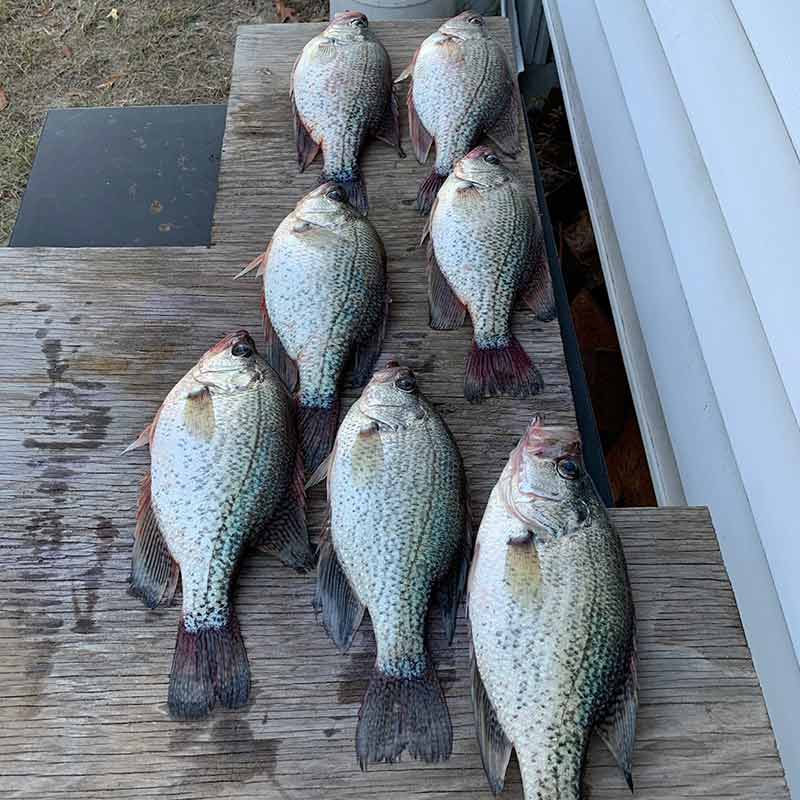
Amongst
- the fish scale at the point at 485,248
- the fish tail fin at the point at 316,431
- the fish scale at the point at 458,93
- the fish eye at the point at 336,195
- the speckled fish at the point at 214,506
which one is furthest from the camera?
the fish scale at the point at 458,93

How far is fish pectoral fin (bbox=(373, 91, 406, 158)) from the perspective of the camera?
2885 mm

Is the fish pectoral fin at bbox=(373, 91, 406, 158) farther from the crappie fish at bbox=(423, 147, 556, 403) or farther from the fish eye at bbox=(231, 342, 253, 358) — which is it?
the fish eye at bbox=(231, 342, 253, 358)

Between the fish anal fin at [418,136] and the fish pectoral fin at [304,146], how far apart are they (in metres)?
0.36

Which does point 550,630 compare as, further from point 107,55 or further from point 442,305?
point 107,55

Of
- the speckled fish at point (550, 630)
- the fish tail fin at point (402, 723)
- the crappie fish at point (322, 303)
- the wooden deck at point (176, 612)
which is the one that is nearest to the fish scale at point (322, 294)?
the crappie fish at point (322, 303)

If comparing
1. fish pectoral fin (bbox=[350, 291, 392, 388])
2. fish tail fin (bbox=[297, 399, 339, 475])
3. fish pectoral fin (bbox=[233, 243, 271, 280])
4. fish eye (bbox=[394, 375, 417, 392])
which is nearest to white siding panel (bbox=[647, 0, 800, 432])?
fish eye (bbox=[394, 375, 417, 392])

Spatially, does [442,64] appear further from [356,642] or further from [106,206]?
[356,642]

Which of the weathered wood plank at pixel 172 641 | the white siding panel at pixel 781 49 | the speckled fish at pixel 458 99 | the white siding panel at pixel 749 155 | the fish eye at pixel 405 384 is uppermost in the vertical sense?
the white siding panel at pixel 781 49

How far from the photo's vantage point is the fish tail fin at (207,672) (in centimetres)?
168

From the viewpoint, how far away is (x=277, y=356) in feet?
7.54

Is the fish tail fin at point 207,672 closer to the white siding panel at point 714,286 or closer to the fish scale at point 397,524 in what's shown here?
the fish scale at point 397,524

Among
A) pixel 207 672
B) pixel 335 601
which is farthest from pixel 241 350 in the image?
pixel 207 672

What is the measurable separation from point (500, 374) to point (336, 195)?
2.63 ft

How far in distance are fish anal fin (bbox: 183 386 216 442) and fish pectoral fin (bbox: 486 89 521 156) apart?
1549 millimetres
